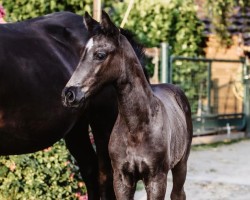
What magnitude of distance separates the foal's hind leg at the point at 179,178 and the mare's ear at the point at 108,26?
1156 millimetres

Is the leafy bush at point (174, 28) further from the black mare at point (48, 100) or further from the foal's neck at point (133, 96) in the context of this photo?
the foal's neck at point (133, 96)

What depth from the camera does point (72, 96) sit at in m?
3.28

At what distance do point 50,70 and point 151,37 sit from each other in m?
8.42

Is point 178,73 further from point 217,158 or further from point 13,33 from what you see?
point 13,33

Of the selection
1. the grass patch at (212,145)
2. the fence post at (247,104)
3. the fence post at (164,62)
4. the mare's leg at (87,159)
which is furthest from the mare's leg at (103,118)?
the fence post at (247,104)

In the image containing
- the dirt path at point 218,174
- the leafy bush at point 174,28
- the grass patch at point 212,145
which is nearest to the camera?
the dirt path at point 218,174

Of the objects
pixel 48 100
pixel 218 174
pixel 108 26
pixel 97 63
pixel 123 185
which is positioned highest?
pixel 108 26

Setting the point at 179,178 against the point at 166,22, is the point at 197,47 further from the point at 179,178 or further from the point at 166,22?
the point at 179,178

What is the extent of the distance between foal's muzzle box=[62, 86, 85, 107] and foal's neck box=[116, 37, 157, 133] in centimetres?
35

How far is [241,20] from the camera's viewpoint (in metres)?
15.7

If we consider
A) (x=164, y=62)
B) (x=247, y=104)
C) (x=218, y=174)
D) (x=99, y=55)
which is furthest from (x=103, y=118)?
Answer: (x=247, y=104)

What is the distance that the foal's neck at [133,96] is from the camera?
3.60m

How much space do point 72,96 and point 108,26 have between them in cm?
43

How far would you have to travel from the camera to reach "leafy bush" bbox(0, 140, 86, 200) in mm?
5789
